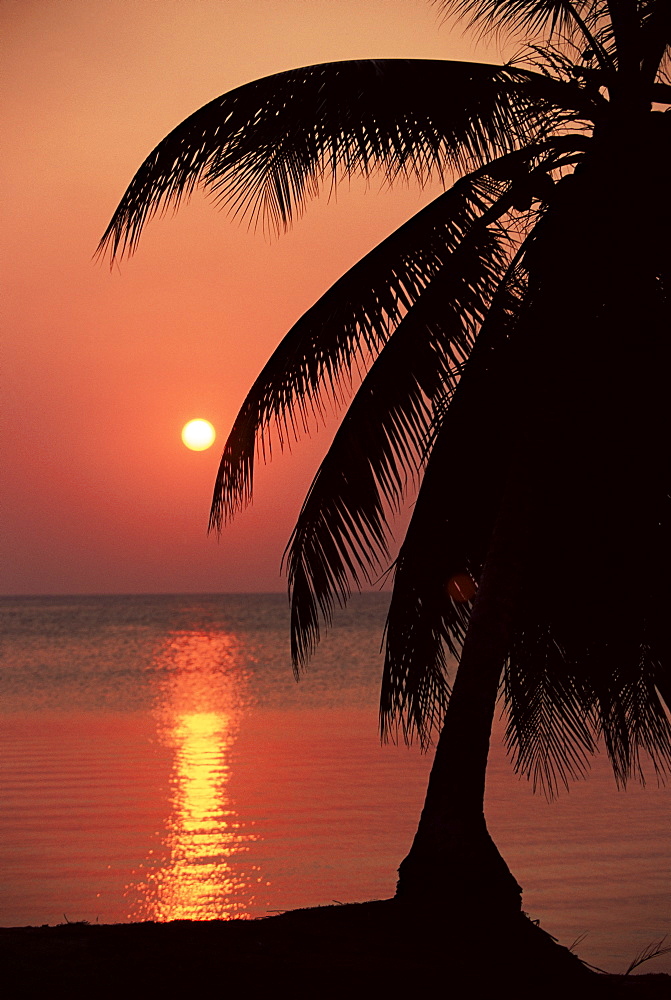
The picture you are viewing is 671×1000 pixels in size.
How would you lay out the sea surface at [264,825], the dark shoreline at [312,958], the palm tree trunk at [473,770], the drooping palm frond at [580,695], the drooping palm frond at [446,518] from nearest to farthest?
the dark shoreline at [312,958] < the palm tree trunk at [473,770] < the drooping palm frond at [446,518] < the drooping palm frond at [580,695] < the sea surface at [264,825]

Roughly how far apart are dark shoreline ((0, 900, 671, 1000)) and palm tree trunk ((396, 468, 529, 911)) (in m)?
0.18

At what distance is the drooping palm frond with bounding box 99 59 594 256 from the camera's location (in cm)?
698

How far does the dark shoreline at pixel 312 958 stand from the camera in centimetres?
473

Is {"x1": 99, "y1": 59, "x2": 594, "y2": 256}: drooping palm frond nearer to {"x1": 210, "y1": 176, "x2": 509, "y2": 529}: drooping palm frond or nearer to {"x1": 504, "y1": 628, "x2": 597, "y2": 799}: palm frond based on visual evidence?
{"x1": 210, "y1": 176, "x2": 509, "y2": 529}: drooping palm frond

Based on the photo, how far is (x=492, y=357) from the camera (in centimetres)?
703

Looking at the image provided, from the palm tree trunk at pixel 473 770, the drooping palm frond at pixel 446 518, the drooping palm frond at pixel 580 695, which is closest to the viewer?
the palm tree trunk at pixel 473 770

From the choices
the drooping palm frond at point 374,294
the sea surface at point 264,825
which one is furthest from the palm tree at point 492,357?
the sea surface at point 264,825

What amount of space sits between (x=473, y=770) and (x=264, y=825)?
228 inches

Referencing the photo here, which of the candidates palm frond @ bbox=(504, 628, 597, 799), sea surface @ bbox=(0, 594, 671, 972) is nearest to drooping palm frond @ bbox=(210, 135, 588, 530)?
palm frond @ bbox=(504, 628, 597, 799)

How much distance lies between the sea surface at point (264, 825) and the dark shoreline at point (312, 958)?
105 inches

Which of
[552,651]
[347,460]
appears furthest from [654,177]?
[552,651]

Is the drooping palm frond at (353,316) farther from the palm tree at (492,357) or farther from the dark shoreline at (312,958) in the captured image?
the dark shoreline at (312,958)

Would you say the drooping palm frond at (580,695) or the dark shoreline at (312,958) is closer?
the dark shoreline at (312,958)

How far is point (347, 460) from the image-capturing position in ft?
21.8
